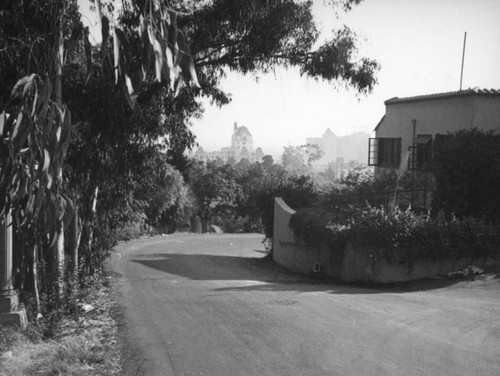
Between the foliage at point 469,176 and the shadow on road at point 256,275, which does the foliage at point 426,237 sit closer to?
the shadow on road at point 256,275

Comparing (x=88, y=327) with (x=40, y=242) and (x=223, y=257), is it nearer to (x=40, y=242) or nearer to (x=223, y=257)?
(x=40, y=242)

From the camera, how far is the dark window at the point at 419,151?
23016 millimetres

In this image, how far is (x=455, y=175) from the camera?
1664 cm

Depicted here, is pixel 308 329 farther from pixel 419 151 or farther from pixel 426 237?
pixel 419 151

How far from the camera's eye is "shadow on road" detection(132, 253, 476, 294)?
12930 mm

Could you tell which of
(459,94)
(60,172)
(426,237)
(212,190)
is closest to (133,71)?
(60,172)

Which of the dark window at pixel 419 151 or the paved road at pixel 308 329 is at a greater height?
the dark window at pixel 419 151

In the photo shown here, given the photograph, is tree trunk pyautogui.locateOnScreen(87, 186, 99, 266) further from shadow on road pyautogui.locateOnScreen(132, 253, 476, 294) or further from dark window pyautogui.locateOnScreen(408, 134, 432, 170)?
dark window pyautogui.locateOnScreen(408, 134, 432, 170)

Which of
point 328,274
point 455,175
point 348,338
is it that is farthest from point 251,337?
point 455,175

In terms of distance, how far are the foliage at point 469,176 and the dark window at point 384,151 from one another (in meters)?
8.34

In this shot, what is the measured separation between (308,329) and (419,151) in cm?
1685

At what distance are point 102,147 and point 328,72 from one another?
5.03 m

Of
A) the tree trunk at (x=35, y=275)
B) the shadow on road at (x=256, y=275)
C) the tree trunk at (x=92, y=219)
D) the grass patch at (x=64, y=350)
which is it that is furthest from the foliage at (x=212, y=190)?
the grass patch at (x=64, y=350)

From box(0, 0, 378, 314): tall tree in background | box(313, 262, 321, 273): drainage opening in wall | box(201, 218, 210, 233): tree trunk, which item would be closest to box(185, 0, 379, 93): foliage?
box(0, 0, 378, 314): tall tree in background
